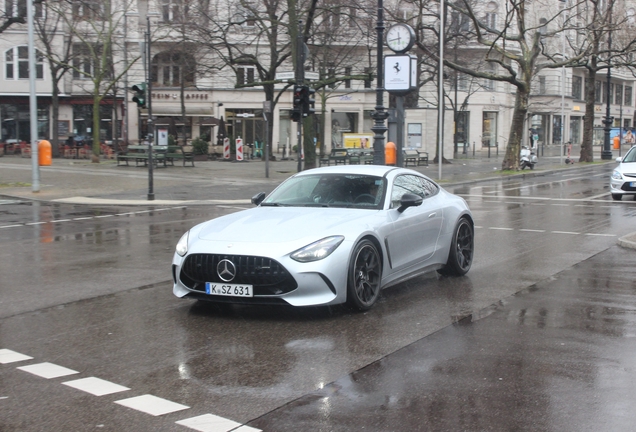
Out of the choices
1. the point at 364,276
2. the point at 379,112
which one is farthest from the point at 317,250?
the point at 379,112

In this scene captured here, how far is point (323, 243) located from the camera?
737 cm

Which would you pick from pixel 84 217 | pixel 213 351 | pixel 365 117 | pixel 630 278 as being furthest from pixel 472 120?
pixel 213 351

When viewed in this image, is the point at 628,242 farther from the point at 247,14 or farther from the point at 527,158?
the point at 247,14

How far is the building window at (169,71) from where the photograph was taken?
51625 millimetres

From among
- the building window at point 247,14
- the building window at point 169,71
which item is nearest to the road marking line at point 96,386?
the building window at point 247,14

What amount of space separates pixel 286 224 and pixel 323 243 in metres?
0.53

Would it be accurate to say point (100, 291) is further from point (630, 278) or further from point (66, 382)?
point (630, 278)

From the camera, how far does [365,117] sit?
63.8 m

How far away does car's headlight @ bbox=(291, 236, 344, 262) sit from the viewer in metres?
7.21

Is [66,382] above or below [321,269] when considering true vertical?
below

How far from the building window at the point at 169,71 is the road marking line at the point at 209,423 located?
4620cm

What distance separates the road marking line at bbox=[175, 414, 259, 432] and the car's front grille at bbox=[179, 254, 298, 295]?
7.96 feet

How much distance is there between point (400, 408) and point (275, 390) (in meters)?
0.89

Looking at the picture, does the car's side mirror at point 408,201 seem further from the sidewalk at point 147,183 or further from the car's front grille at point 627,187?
the car's front grille at point 627,187
